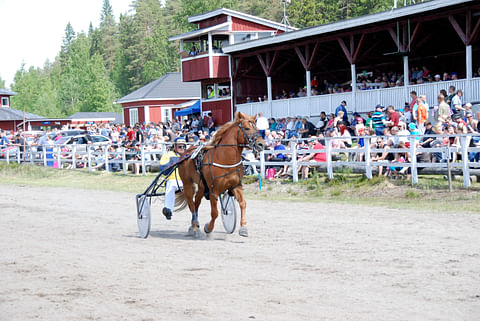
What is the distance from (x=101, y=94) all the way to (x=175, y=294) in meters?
88.8

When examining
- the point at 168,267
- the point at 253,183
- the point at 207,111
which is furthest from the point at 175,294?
the point at 207,111

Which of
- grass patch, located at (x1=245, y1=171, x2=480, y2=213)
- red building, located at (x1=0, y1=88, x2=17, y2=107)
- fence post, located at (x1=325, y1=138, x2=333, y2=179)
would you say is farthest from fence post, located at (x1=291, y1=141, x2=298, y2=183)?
red building, located at (x1=0, y1=88, x2=17, y2=107)

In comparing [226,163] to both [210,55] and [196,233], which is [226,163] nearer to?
A: [196,233]

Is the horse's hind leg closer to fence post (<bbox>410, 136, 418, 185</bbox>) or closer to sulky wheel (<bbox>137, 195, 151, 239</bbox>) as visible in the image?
sulky wheel (<bbox>137, 195, 151, 239</bbox>)

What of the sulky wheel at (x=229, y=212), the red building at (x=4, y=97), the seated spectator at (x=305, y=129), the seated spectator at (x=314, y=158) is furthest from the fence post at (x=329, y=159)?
the red building at (x=4, y=97)

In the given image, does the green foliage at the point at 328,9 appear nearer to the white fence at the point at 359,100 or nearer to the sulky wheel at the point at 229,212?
the white fence at the point at 359,100

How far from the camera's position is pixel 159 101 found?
182 feet

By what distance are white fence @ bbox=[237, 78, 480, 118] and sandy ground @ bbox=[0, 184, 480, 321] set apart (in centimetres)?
1039

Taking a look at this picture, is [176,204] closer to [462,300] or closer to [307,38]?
[462,300]

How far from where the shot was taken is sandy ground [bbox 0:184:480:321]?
6.03 meters

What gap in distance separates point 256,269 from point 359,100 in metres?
18.8

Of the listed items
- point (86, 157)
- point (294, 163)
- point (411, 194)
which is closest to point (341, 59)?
point (86, 157)

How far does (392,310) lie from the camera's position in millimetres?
5770

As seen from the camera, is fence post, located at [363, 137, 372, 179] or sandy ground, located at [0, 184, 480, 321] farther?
fence post, located at [363, 137, 372, 179]
